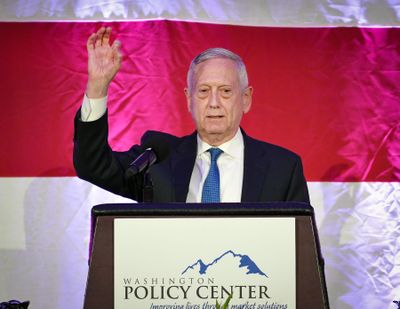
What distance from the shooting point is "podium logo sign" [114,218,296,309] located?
1057 mm

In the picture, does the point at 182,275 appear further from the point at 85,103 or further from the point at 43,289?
the point at 43,289

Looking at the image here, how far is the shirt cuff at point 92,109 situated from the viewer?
1.65 m

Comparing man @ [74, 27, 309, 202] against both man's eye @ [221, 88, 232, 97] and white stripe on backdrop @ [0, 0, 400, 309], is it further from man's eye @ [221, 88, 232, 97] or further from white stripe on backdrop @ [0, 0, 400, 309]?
white stripe on backdrop @ [0, 0, 400, 309]

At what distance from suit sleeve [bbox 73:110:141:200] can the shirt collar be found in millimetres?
201

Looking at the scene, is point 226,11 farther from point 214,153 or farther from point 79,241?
point 79,241

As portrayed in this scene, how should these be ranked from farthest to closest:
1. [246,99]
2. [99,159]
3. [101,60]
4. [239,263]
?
[246,99] → [99,159] → [101,60] → [239,263]

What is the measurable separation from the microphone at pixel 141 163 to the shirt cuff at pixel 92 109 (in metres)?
0.25

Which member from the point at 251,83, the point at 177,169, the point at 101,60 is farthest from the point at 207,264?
the point at 251,83

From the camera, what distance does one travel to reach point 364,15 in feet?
8.93

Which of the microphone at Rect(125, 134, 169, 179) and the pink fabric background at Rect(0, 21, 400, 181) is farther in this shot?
the pink fabric background at Rect(0, 21, 400, 181)

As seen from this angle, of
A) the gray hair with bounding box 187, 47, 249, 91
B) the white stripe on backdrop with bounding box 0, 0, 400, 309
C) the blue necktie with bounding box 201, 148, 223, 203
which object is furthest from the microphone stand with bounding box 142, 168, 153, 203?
the white stripe on backdrop with bounding box 0, 0, 400, 309

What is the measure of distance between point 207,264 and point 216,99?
92cm

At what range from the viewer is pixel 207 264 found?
1.06 metres

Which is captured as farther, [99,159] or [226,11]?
[226,11]
